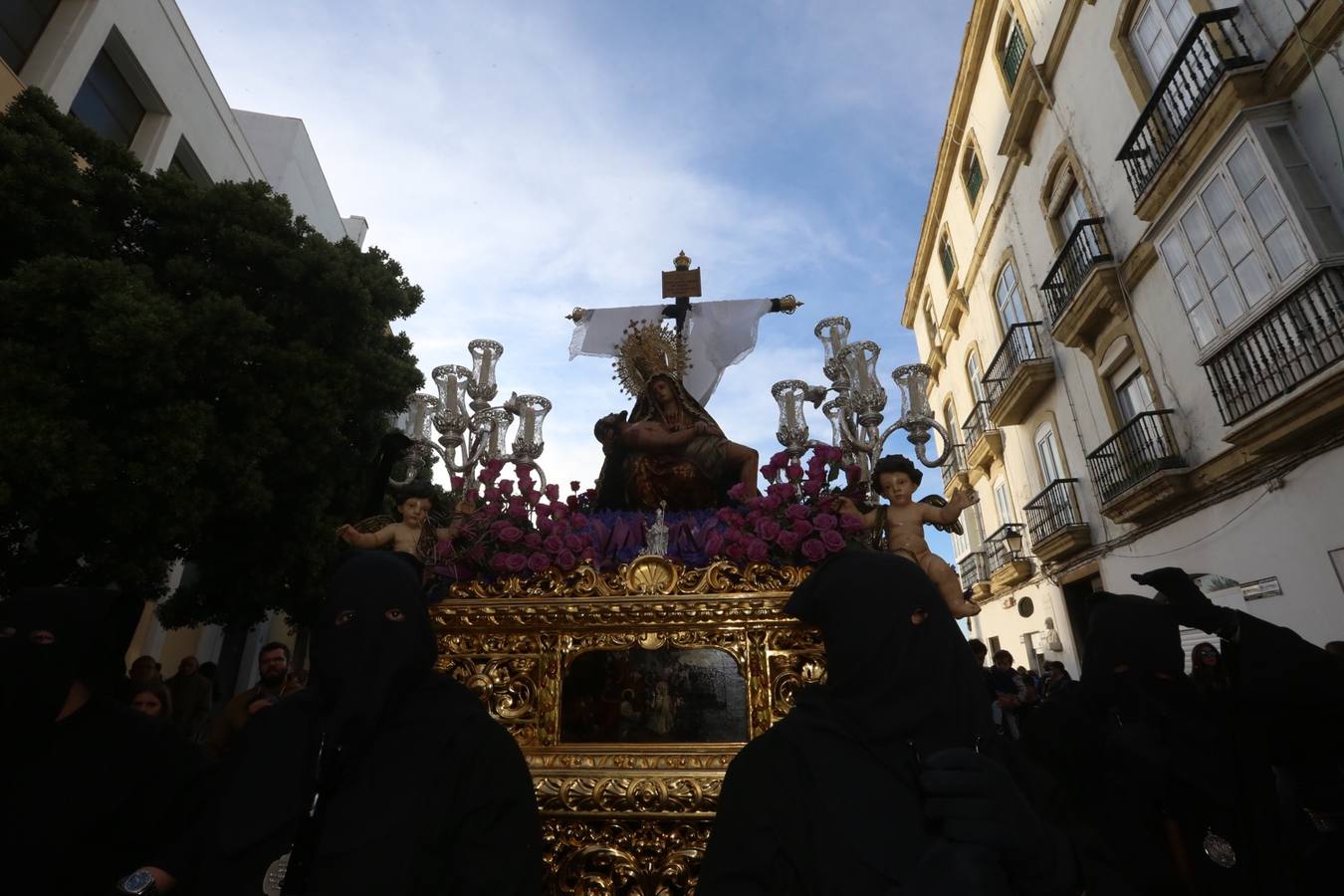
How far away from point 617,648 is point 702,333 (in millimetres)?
3338

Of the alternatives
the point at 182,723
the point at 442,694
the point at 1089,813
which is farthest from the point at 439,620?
the point at 182,723

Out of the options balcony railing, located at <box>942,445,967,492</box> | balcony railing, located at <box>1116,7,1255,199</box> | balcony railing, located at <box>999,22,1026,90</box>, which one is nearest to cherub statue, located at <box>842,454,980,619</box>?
balcony railing, located at <box>1116,7,1255,199</box>

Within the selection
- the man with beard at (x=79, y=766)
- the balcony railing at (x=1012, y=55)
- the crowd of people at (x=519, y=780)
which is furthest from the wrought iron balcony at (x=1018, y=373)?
the man with beard at (x=79, y=766)

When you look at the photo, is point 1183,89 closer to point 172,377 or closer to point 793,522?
point 793,522

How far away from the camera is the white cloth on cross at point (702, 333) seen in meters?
5.45

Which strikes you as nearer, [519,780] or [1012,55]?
[519,780]

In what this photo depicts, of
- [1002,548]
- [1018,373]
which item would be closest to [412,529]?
[1018,373]

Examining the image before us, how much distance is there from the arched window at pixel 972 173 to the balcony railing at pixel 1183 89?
683 centimetres

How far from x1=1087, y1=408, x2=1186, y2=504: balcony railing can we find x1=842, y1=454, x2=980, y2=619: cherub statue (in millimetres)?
7760

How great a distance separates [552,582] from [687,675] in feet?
2.34

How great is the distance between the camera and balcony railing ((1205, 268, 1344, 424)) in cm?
648

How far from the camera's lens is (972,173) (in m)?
16.9

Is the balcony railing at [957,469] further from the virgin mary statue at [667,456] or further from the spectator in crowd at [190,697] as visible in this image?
the spectator in crowd at [190,697]

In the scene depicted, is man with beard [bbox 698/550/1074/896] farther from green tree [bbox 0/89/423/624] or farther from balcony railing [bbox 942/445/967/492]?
balcony railing [bbox 942/445/967/492]
